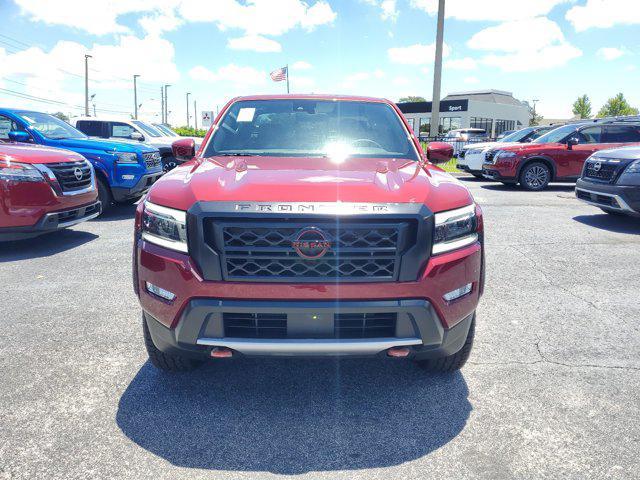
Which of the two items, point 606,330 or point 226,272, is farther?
point 606,330

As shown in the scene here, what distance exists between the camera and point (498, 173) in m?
12.4

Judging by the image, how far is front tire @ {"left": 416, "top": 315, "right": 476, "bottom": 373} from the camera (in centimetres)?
289

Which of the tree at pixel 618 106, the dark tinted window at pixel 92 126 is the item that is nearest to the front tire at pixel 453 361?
the dark tinted window at pixel 92 126

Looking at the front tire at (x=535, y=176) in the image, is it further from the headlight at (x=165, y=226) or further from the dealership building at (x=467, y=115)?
the dealership building at (x=467, y=115)

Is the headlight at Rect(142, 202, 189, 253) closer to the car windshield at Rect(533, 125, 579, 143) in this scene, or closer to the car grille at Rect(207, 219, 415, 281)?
the car grille at Rect(207, 219, 415, 281)

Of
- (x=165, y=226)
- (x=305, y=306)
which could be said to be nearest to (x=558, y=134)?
(x=305, y=306)

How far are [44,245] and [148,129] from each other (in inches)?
291

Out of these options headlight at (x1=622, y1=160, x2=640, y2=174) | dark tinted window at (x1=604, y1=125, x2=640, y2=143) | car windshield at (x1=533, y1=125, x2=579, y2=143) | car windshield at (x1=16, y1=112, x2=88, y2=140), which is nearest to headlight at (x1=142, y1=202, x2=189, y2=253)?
car windshield at (x1=16, y1=112, x2=88, y2=140)

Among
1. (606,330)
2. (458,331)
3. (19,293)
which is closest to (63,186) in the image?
(19,293)

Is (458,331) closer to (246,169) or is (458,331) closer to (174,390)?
(246,169)

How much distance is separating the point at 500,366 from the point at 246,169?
2018 millimetres

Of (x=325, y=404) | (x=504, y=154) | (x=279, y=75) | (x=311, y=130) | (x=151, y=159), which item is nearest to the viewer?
(x=325, y=404)

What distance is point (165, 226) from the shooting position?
2.49 meters

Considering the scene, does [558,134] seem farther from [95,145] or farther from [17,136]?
[17,136]
